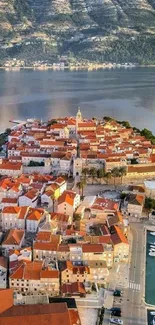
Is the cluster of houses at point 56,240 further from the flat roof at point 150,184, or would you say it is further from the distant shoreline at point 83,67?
the distant shoreline at point 83,67

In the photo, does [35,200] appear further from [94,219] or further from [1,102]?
[1,102]

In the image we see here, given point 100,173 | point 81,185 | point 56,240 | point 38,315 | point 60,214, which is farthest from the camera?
point 100,173

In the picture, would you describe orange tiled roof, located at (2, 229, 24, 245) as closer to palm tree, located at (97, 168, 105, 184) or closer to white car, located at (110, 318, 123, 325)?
white car, located at (110, 318, 123, 325)

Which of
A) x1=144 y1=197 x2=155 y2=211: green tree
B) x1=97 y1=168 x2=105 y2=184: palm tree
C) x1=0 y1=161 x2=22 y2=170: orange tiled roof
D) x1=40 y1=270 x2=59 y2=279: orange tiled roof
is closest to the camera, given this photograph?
x1=40 y1=270 x2=59 y2=279: orange tiled roof

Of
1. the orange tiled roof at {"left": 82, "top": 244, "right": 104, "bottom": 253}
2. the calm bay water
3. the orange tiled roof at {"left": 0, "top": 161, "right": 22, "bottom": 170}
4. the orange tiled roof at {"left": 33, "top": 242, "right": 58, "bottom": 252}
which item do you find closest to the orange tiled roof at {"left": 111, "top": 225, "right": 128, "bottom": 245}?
the orange tiled roof at {"left": 82, "top": 244, "right": 104, "bottom": 253}

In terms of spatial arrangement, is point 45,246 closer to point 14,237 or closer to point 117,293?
point 14,237

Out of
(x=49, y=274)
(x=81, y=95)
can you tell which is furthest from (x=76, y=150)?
(x=81, y=95)

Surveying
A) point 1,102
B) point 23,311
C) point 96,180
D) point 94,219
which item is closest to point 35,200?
point 94,219
